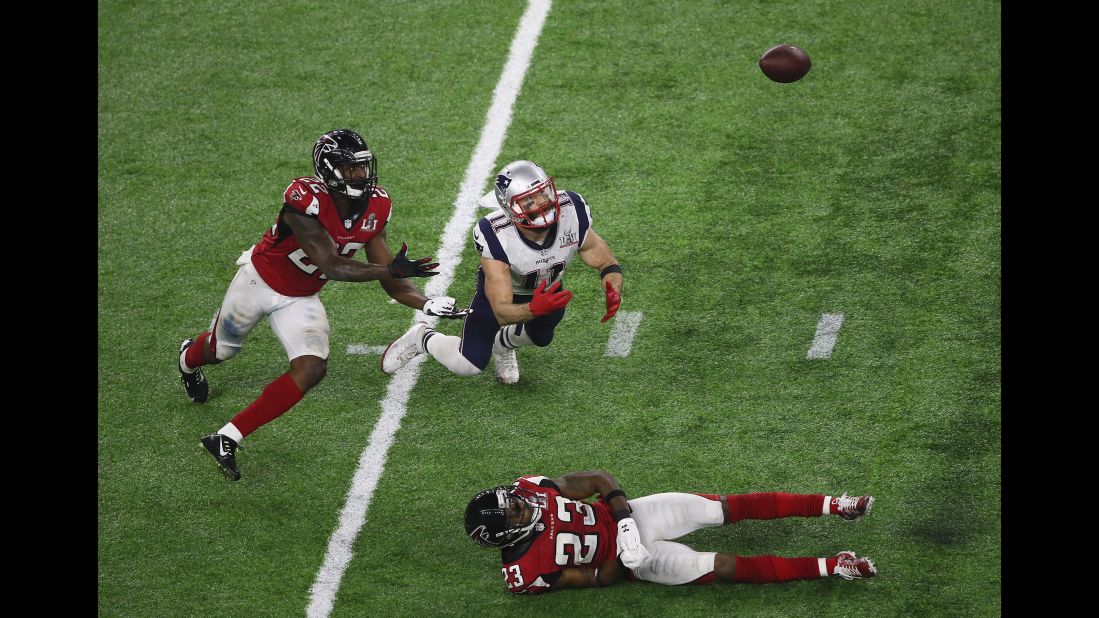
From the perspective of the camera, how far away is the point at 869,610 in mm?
5930

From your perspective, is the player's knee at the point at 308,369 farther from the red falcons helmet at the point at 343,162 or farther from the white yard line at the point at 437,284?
the red falcons helmet at the point at 343,162

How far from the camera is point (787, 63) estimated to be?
8273mm

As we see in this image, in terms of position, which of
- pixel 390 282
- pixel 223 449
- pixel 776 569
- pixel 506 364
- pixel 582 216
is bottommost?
pixel 506 364

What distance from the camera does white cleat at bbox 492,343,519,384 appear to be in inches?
297

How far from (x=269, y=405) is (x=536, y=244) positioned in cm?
152

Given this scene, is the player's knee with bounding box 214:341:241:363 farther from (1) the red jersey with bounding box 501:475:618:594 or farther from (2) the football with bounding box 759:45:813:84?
(2) the football with bounding box 759:45:813:84

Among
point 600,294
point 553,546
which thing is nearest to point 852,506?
point 553,546

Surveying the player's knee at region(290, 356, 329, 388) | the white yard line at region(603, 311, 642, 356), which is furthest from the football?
the player's knee at region(290, 356, 329, 388)

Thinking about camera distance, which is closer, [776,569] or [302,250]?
[776,569]

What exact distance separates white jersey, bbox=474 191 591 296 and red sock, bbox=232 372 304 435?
114 centimetres

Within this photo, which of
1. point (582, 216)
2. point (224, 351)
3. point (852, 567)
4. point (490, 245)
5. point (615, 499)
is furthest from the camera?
point (224, 351)

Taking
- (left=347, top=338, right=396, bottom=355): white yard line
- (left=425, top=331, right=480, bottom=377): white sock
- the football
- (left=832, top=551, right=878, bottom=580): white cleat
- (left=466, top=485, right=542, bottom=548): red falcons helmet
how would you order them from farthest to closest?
1. the football
2. (left=347, top=338, right=396, bottom=355): white yard line
3. (left=425, top=331, right=480, bottom=377): white sock
4. (left=832, top=551, right=878, bottom=580): white cleat
5. (left=466, top=485, right=542, bottom=548): red falcons helmet

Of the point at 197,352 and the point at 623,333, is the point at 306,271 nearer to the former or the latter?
the point at 197,352
